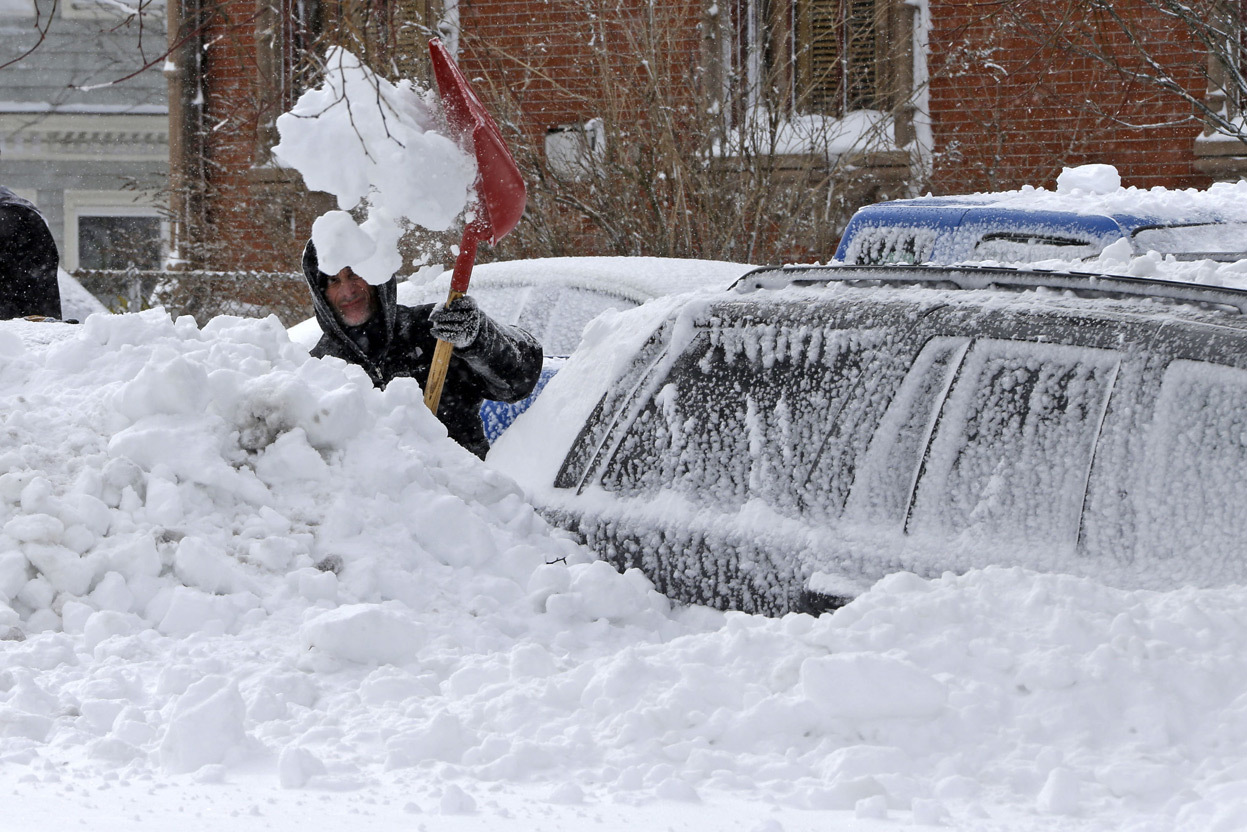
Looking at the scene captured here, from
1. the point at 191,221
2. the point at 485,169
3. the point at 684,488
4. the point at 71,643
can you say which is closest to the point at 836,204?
the point at 191,221

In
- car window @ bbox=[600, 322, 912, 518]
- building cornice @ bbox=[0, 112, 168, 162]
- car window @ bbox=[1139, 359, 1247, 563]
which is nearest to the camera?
car window @ bbox=[1139, 359, 1247, 563]

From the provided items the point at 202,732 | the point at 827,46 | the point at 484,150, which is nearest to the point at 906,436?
the point at 202,732

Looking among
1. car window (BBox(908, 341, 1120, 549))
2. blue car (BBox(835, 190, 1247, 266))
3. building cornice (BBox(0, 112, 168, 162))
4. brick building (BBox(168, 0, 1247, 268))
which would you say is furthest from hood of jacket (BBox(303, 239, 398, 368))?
building cornice (BBox(0, 112, 168, 162))

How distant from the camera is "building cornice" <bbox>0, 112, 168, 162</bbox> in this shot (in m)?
19.5

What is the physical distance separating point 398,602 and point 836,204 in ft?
29.1

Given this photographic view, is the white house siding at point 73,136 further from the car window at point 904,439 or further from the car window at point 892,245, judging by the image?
the car window at point 904,439

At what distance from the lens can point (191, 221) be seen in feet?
46.2

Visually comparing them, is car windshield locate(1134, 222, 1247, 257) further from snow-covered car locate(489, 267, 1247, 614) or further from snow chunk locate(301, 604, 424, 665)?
snow chunk locate(301, 604, 424, 665)

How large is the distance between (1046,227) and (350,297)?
9.92 ft

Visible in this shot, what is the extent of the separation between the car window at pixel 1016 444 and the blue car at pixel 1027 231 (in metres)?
2.95

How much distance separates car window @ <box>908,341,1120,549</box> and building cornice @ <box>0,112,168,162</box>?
18.8 m

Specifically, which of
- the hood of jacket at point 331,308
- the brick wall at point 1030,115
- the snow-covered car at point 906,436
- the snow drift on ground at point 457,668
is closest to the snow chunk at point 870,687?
the snow drift on ground at point 457,668

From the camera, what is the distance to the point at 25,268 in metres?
6.04

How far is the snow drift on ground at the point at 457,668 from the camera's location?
2033 mm
